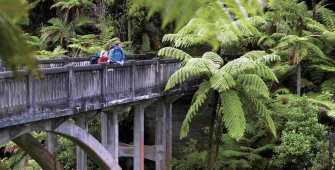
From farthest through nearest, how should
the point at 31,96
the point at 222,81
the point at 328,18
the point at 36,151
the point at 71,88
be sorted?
the point at 328,18, the point at 222,81, the point at 36,151, the point at 71,88, the point at 31,96

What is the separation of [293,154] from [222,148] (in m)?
2.06

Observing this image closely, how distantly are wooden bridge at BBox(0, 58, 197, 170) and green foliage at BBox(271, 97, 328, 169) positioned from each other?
8.19ft

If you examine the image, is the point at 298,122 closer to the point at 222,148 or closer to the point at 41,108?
the point at 222,148

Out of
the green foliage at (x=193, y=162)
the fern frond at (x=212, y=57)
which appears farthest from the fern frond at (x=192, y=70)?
the green foliage at (x=193, y=162)

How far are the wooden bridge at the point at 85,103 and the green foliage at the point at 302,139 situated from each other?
98.3 inches

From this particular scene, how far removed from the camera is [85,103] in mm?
7012

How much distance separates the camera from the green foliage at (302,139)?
8852 mm

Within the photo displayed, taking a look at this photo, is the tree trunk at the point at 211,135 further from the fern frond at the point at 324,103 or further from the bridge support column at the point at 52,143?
the bridge support column at the point at 52,143

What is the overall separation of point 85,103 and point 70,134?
655 millimetres

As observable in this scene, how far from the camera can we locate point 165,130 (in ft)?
33.0

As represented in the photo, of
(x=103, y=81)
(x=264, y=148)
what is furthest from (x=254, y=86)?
(x=103, y=81)

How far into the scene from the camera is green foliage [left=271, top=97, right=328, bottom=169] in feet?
29.0

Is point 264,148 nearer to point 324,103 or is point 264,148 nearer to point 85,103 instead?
point 324,103

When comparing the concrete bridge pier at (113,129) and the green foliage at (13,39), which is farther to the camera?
the concrete bridge pier at (113,129)
